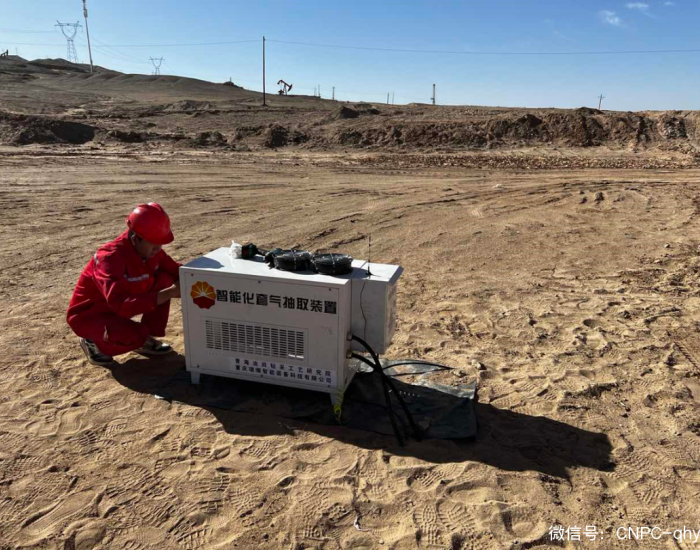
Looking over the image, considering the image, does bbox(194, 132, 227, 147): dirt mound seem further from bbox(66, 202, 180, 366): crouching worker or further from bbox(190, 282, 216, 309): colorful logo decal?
bbox(190, 282, 216, 309): colorful logo decal

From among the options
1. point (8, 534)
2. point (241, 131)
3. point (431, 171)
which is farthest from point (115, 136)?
point (8, 534)

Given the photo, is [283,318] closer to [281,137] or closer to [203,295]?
[203,295]

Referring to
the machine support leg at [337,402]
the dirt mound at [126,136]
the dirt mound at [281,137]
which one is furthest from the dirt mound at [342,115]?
the machine support leg at [337,402]

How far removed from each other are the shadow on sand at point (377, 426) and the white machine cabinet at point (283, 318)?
8.3 inches

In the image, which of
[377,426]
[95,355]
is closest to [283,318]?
[377,426]

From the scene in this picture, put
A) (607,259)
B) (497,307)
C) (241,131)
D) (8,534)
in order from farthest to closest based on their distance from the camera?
(241,131) → (607,259) → (497,307) → (8,534)

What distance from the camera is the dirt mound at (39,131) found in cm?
2116

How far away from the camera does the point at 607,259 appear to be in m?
7.53

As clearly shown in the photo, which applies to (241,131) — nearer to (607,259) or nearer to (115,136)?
(115,136)

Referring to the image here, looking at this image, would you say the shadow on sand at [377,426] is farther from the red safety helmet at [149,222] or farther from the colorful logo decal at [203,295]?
the red safety helmet at [149,222]

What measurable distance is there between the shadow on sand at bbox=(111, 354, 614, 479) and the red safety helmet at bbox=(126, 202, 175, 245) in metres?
1.17

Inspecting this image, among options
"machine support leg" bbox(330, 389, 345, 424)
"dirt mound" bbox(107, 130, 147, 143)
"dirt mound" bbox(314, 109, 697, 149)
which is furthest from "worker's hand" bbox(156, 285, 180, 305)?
"dirt mound" bbox(107, 130, 147, 143)

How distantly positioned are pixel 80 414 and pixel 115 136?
21859 mm

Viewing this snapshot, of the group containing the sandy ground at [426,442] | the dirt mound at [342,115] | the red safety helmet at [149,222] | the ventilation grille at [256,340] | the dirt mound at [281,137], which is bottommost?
the sandy ground at [426,442]
